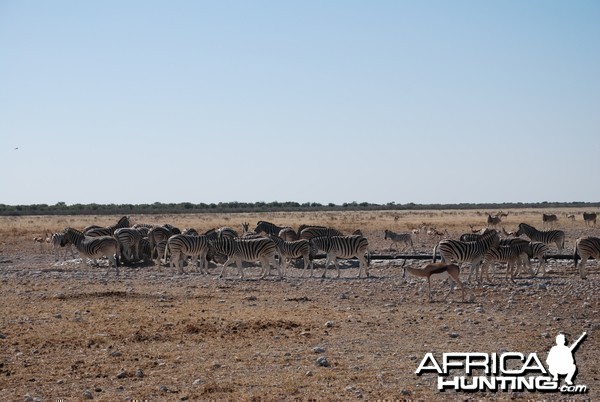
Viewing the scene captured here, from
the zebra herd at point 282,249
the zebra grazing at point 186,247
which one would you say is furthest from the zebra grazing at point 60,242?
the zebra grazing at point 186,247

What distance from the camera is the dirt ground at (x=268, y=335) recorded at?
966 cm

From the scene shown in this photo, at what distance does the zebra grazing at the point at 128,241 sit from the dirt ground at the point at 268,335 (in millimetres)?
6308

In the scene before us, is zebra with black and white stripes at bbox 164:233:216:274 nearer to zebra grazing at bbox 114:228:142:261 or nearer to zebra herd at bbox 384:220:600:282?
zebra grazing at bbox 114:228:142:261

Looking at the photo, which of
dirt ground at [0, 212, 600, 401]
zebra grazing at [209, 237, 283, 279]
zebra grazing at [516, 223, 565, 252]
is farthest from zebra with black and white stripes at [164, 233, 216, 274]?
zebra grazing at [516, 223, 565, 252]

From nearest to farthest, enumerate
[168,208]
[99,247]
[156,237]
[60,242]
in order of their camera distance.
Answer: [99,247], [60,242], [156,237], [168,208]

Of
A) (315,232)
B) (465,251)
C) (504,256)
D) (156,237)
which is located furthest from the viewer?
(315,232)

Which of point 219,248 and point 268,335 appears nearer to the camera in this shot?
point 268,335

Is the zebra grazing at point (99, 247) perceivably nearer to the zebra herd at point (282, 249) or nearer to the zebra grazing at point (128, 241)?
the zebra herd at point (282, 249)

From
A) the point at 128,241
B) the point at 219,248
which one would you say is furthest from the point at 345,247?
the point at 128,241

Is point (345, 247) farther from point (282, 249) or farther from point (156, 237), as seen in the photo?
point (156, 237)

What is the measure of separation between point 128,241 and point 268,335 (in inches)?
643

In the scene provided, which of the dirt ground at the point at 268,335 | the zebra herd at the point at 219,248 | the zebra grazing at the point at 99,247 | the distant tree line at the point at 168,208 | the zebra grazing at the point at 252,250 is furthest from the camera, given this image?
the distant tree line at the point at 168,208

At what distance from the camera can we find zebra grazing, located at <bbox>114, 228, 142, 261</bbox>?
28047 millimetres

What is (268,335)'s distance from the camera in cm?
1284
